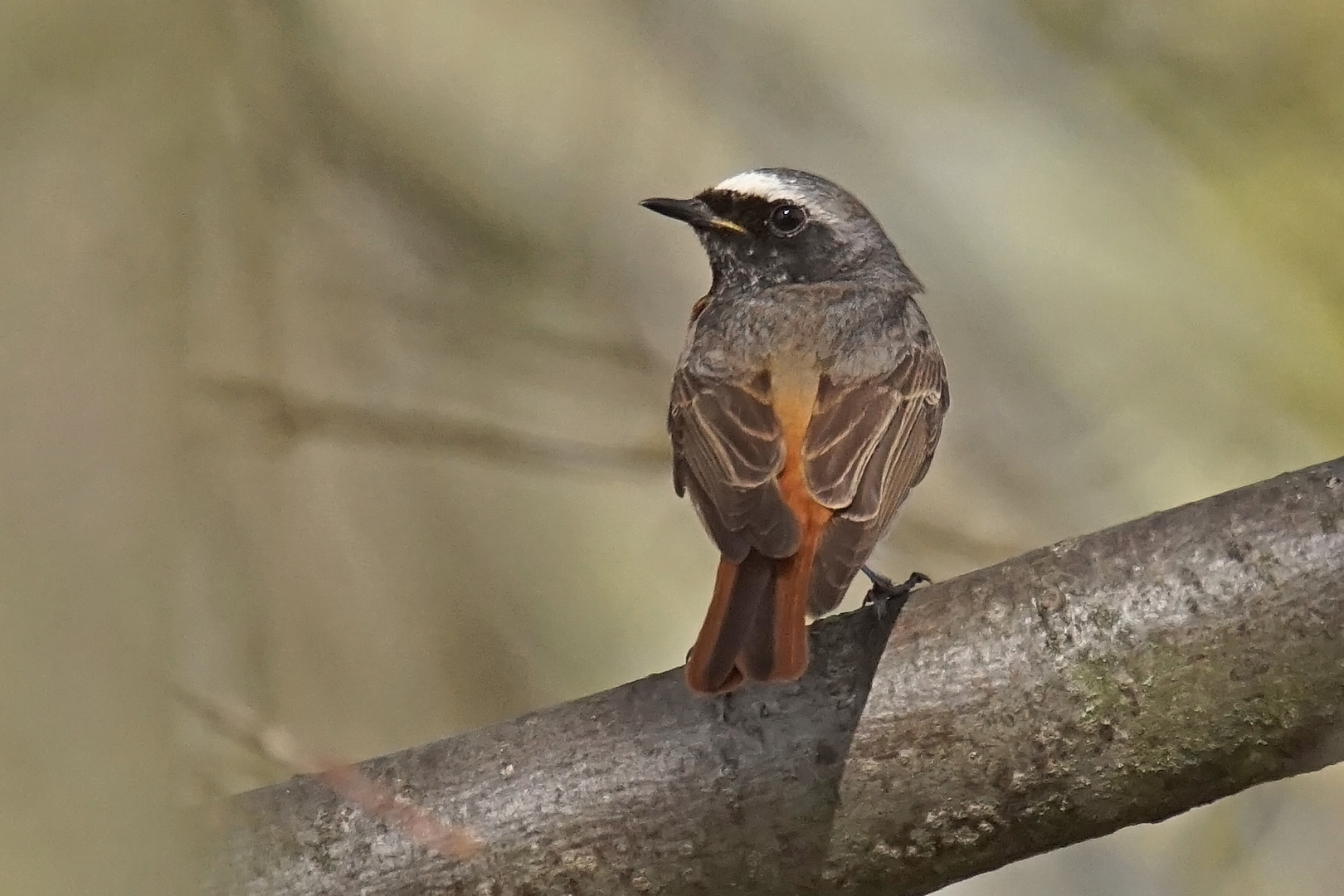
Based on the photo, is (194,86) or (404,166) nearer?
(194,86)

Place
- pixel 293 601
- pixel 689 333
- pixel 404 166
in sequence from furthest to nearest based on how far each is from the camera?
pixel 293 601 → pixel 404 166 → pixel 689 333

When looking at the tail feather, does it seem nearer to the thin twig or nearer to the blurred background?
the thin twig

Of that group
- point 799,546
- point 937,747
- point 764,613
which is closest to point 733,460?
point 799,546

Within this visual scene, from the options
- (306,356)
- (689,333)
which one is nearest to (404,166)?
(306,356)

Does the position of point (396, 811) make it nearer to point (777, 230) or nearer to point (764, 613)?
point (764, 613)

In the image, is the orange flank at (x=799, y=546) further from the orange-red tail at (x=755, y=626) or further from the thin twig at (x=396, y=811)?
the thin twig at (x=396, y=811)

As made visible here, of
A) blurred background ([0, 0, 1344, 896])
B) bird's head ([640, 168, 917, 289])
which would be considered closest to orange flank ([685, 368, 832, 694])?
bird's head ([640, 168, 917, 289])

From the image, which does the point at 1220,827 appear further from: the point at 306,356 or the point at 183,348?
the point at 183,348
